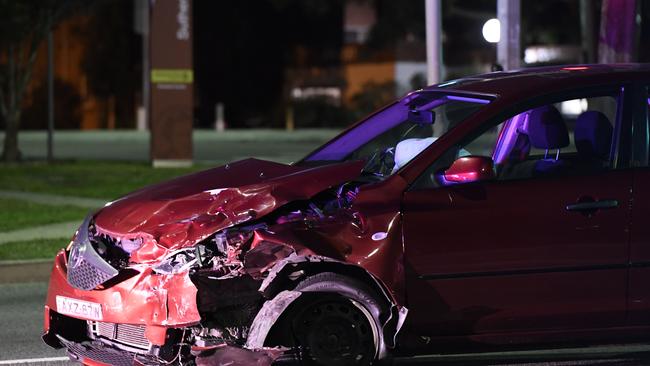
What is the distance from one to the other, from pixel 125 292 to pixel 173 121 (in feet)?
56.1

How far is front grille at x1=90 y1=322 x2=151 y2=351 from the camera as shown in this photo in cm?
554

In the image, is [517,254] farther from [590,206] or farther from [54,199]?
[54,199]

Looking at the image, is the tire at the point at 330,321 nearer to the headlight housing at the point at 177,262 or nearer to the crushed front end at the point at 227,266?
the crushed front end at the point at 227,266

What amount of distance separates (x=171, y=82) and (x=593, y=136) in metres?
16.8

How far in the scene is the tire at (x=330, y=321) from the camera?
551 cm

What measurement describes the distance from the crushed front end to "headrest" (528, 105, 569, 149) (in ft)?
4.25

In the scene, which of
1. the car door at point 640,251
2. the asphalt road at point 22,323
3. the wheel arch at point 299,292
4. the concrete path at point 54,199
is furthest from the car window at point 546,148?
the concrete path at point 54,199

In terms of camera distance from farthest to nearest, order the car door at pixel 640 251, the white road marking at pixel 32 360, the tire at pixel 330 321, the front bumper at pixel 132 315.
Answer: the white road marking at pixel 32 360, the car door at pixel 640 251, the tire at pixel 330 321, the front bumper at pixel 132 315

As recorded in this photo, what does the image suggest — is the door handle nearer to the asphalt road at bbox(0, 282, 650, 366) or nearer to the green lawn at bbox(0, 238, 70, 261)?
the asphalt road at bbox(0, 282, 650, 366)

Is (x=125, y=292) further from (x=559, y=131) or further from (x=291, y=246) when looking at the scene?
(x=559, y=131)

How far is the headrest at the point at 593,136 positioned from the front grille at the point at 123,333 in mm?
2657

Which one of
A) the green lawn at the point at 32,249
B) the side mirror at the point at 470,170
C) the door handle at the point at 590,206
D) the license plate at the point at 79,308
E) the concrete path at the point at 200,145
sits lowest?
the green lawn at the point at 32,249

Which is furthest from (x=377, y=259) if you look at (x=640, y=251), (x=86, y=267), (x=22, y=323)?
(x=22, y=323)

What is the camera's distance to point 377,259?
218 inches
